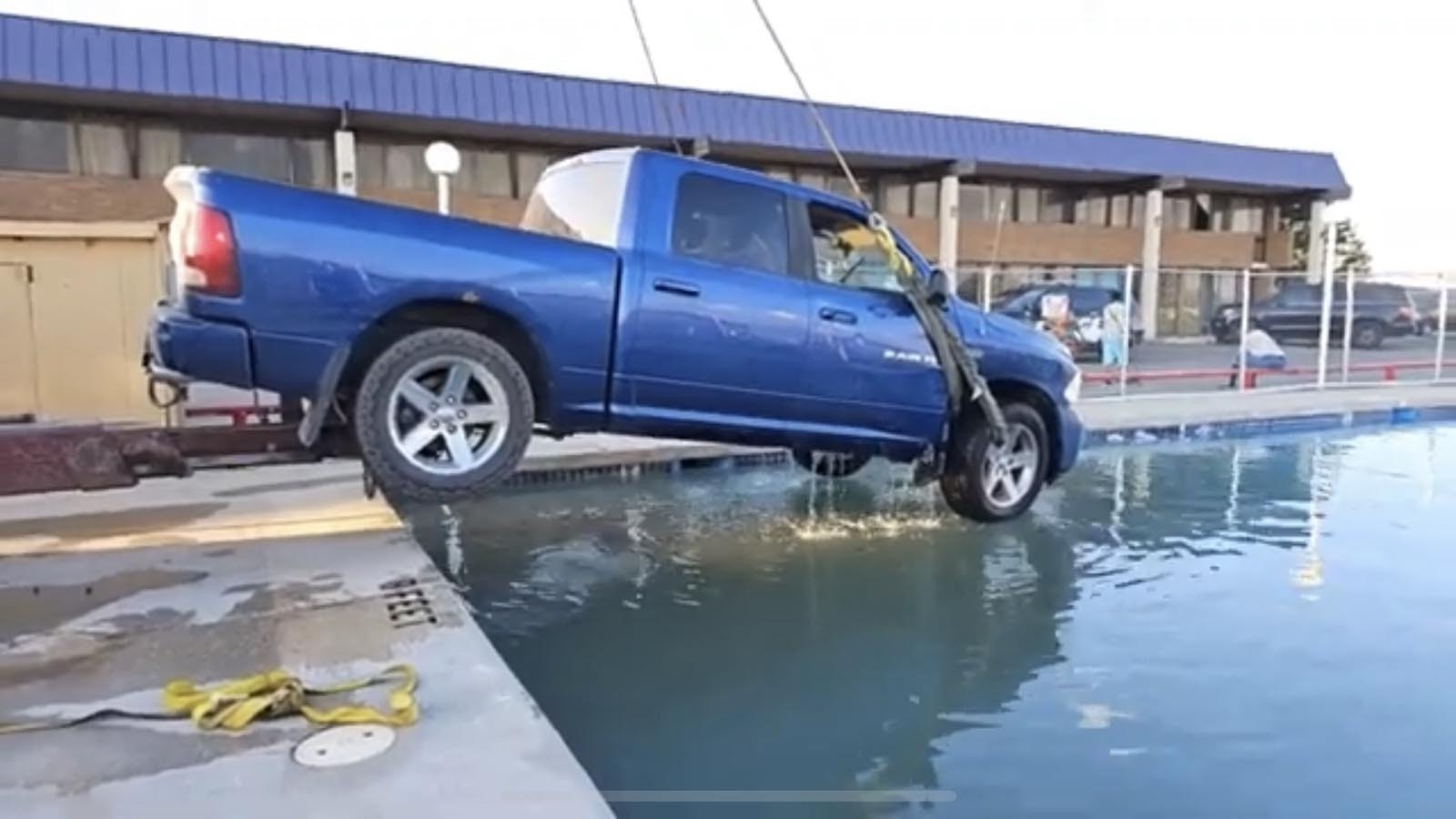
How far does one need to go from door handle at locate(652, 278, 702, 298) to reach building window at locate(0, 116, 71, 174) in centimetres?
1671

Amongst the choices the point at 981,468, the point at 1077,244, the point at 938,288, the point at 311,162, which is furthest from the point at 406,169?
the point at 938,288

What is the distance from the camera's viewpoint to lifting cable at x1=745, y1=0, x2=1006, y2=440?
545cm

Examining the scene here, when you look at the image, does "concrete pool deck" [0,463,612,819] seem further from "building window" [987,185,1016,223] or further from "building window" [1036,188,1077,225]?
"building window" [1036,188,1077,225]

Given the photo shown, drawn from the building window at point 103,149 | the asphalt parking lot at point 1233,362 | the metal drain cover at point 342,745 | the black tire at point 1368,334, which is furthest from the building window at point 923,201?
the metal drain cover at point 342,745

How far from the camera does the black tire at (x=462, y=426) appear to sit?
4.18 m

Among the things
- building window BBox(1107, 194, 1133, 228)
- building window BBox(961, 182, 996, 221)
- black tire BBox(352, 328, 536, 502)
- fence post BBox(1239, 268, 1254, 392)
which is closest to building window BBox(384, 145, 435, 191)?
building window BBox(961, 182, 996, 221)

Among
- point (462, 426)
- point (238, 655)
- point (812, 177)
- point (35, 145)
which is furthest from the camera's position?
point (812, 177)

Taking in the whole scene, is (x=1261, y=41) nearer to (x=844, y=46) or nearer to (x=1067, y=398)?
(x=844, y=46)

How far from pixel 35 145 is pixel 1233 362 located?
19.9 metres

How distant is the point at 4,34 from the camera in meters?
15.2

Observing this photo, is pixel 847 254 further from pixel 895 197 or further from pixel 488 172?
pixel 895 197

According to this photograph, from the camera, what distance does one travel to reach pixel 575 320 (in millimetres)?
4465

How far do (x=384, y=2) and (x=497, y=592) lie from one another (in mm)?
11003

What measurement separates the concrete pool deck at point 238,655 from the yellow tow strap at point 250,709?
5 cm
